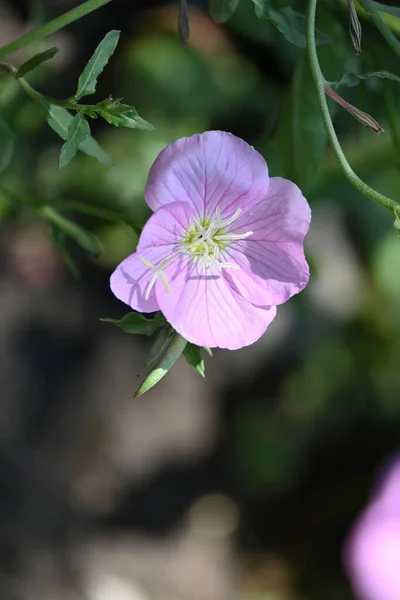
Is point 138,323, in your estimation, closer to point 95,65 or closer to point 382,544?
point 95,65

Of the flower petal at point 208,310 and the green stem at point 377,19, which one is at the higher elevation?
the green stem at point 377,19

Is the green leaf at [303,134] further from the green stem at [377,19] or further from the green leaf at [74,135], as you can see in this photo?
the green leaf at [74,135]

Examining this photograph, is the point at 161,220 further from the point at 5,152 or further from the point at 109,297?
the point at 109,297

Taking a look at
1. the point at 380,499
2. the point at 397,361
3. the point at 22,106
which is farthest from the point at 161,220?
the point at 397,361

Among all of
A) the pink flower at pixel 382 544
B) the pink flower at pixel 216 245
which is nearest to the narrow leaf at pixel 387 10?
the pink flower at pixel 216 245

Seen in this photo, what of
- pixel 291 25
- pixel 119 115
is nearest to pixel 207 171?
pixel 119 115

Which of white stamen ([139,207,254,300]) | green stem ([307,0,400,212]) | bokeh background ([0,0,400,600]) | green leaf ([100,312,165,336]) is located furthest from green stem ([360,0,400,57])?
bokeh background ([0,0,400,600])
